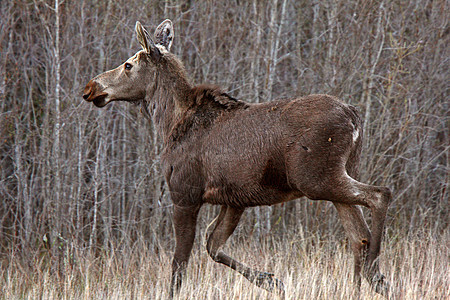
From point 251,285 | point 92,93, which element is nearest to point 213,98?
point 92,93

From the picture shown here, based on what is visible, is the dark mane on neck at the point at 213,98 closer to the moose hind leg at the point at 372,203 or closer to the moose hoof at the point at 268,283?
the moose hind leg at the point at 372,203

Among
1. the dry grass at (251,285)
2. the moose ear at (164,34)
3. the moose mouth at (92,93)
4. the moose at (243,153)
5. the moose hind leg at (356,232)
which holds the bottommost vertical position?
the dry grass at (251,285)

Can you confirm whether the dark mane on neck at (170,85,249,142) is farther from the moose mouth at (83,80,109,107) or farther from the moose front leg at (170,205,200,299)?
the moose mouth at (83,80,109,107)

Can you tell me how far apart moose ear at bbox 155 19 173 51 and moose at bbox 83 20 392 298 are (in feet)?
0.97

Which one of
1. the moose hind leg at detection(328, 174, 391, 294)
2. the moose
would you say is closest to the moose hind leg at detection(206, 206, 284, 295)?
the moose

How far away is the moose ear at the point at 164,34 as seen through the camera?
21.6 feet

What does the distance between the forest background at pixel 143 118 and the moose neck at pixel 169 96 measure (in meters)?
2.06

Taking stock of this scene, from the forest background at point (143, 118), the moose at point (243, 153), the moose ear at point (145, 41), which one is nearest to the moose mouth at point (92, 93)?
the moose at point (243, 153)

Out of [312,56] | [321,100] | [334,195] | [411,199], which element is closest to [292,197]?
[334,195]

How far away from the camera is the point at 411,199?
9352 millimetres

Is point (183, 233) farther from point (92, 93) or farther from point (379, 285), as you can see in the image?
point (379, 285)

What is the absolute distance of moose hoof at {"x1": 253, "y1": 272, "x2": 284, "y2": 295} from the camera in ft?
17.8

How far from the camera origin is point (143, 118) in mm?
8539

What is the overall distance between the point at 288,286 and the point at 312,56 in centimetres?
443
